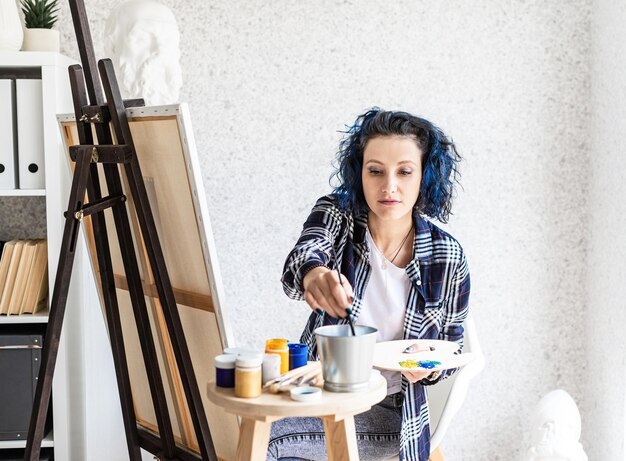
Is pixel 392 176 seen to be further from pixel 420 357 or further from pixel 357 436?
pixel 357 436

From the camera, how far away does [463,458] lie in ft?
9.29

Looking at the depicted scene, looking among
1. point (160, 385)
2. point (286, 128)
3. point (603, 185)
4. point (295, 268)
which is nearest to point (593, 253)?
point (603, 185)

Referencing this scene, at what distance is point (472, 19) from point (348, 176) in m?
1.04

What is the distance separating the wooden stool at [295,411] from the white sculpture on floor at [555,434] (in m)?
1.11

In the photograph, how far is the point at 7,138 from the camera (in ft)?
7.70

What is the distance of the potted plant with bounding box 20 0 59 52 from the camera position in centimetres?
239

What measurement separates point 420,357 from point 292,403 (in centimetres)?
39

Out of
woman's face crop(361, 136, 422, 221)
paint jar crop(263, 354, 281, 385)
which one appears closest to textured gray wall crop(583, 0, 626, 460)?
woman's face crop(361, 136, 422, 221)

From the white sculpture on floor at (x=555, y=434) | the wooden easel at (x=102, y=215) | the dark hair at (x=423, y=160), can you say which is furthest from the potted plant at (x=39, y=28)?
the white sculpture on floor at (x=555, y=434)

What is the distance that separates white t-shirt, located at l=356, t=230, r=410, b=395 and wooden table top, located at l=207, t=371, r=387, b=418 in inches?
21.5

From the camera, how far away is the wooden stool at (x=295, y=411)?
128 centimetres

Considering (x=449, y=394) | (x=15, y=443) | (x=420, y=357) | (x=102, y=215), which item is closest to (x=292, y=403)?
(x=420, y=357)

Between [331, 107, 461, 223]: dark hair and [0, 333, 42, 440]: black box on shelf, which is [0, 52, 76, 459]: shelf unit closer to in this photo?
[0, 333, 42, 440]: black box on shelf

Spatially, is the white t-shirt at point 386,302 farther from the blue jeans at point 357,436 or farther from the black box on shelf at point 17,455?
the black box on shelf at point 17,455
